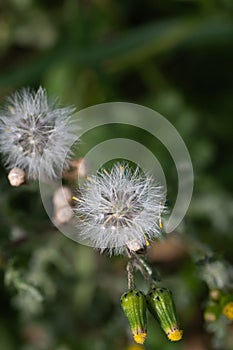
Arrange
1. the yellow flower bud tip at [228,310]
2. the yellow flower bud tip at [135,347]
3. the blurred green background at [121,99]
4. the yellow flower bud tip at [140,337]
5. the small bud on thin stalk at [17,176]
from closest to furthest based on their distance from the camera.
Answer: the yellow flower bud tip at [140,337]
the small bud on thin stalk at [17,176]
the yellow flower bud tip at [228,310]
the yellow flower bud tip at [135,347]
the blurred green background at [121,99]

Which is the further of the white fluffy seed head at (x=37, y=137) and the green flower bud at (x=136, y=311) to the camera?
the white fluffy seed head at (x=37, y=137)

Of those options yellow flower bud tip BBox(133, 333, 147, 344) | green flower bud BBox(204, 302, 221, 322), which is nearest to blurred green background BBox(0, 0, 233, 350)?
green flower bud BBox(204, 302, 221, 322)

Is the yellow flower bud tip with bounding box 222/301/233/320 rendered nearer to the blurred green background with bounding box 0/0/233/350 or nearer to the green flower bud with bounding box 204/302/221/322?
the green flower bud with bounding box 204/302/221/322

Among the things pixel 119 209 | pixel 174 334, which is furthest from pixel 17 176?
pixel 174 334

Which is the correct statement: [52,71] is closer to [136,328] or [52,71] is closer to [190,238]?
[190,238]

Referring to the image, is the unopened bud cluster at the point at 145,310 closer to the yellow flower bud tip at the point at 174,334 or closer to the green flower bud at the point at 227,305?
the yellow flower bud tip at the point at 174,334

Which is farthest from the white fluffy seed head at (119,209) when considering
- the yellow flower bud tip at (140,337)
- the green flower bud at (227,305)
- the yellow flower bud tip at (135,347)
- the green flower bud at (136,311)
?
the yellow flower bud tip at (135,347)
